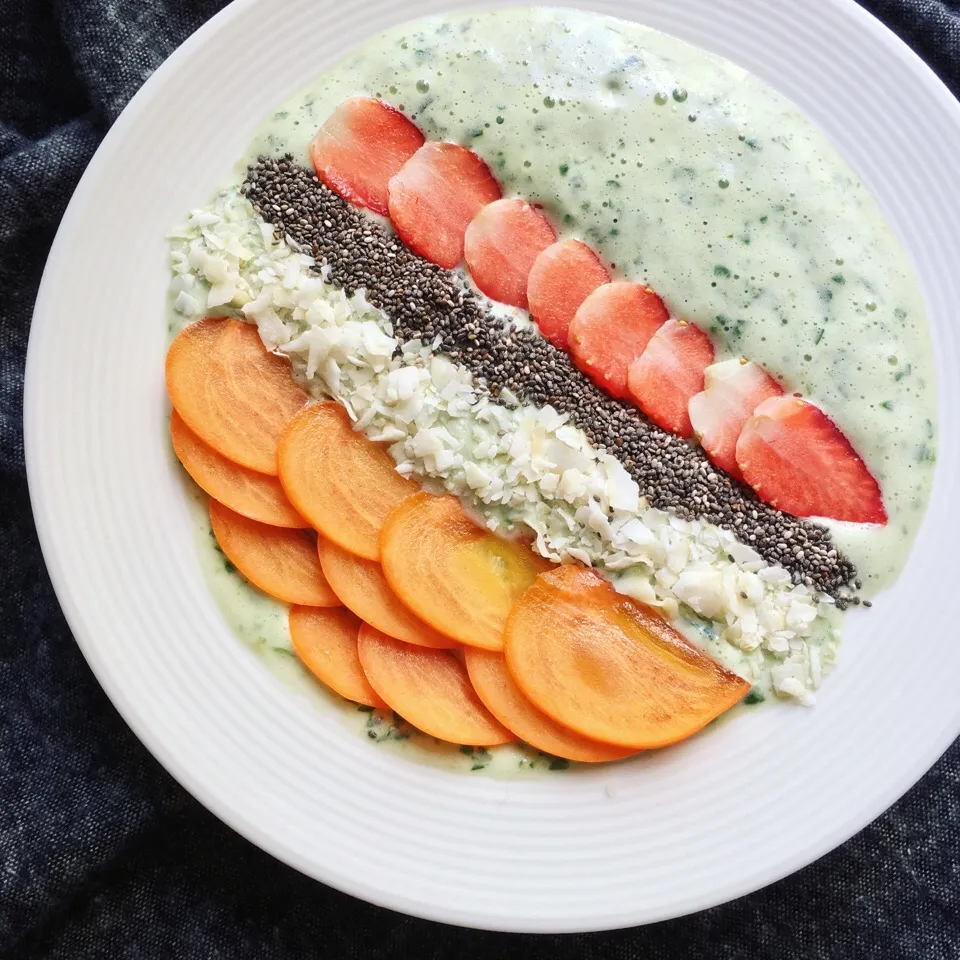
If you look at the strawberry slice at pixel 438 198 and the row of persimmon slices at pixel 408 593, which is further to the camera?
the strawberry slice at pixel 438 198

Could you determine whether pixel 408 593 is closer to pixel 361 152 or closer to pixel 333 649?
pixel 333 649

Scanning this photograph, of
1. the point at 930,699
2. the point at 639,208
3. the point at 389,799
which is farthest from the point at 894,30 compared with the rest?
the point at 389,799

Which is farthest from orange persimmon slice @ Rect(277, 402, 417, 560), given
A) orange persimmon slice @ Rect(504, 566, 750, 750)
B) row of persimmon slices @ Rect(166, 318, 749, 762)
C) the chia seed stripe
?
orange persimmon slice @ Rect(504, 566, 750, 750)

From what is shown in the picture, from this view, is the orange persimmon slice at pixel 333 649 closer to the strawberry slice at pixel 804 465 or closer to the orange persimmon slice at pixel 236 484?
the orange persimmon slice at pixel 236 484

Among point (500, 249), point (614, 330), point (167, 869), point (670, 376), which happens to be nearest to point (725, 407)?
point (670, 376)

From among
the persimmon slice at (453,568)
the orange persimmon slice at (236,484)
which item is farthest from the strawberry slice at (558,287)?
the orange persimmon slice at (236,484)

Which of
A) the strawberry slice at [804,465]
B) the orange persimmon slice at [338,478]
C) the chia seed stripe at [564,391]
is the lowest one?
the orange persimmon slice at [338,478]

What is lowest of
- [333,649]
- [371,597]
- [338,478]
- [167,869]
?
[167,869]
